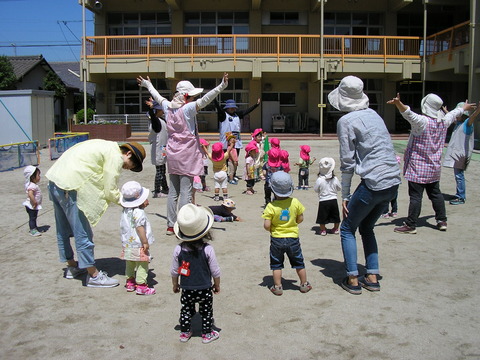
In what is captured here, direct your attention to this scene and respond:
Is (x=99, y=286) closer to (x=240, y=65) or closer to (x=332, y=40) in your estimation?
(x=240, y=65)

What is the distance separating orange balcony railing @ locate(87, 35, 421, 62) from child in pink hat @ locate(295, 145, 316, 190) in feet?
47.5

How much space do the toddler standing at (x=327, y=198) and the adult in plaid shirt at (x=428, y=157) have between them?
3.02 feet

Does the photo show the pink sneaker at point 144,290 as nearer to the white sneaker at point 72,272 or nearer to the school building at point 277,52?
the white sneaker at point 72,272

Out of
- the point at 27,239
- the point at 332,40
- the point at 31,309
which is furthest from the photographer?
the point at 332,40

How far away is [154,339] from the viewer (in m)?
3.83

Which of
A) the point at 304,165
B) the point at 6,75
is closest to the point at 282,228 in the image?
the point at 304,165

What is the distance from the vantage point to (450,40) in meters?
22.0

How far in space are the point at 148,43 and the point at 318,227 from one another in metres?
19.2

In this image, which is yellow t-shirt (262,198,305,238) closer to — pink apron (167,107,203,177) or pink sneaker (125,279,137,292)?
pink sneaker (125,279,137,292)

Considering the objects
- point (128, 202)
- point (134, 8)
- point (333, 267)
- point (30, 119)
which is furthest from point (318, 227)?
point (134, 8)

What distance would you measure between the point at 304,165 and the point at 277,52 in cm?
1494

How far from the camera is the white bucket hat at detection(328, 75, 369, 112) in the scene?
4.79 metres

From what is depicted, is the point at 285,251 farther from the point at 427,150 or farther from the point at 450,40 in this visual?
the point at 450,40

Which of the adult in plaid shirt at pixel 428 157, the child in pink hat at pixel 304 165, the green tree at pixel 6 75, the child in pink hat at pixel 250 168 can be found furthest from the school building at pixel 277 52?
the adult in plaid shirt at pixel 428 157
